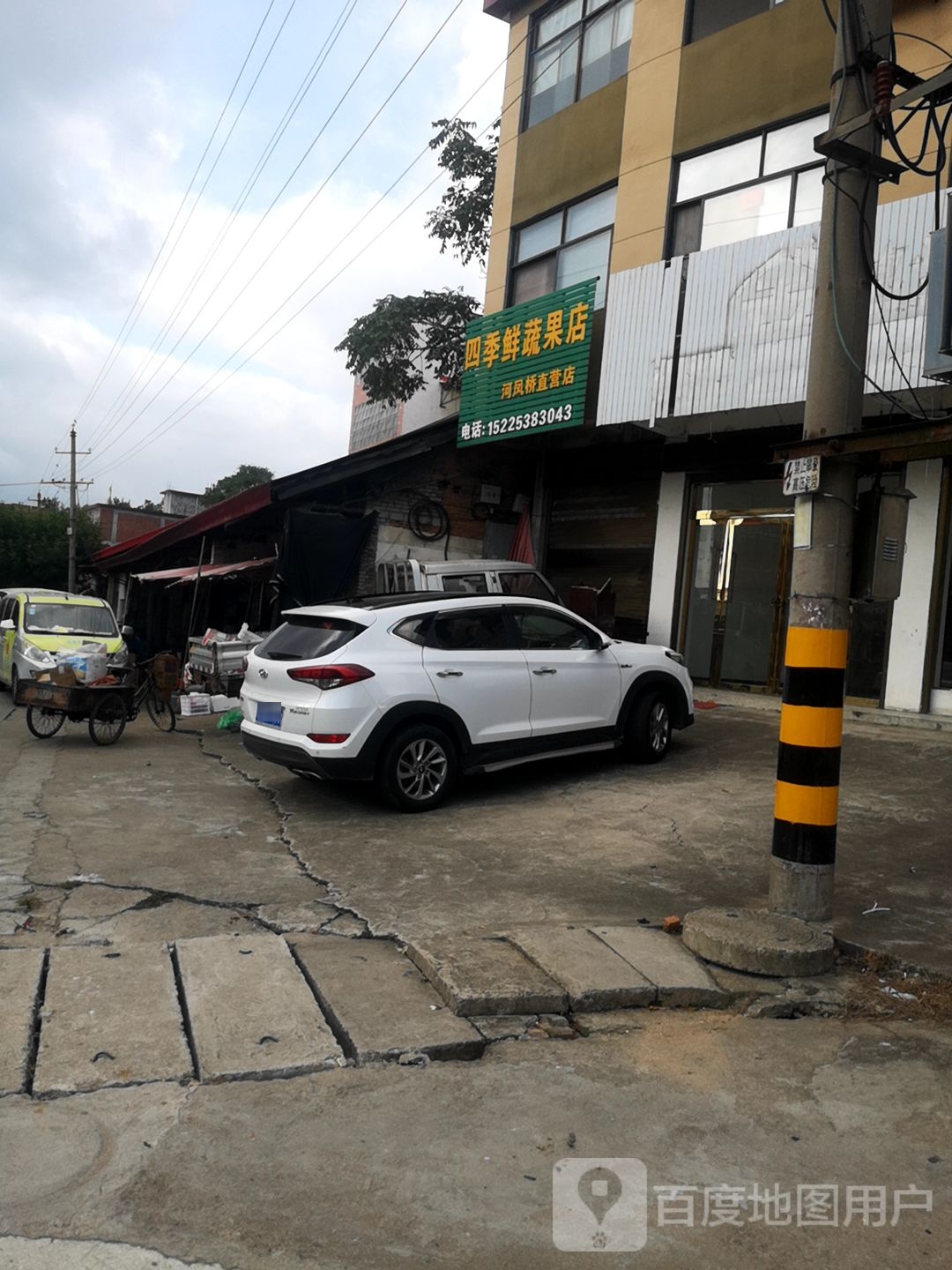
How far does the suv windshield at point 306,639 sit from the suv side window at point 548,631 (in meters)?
1.60

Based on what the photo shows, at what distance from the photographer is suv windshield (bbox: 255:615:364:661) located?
774cm

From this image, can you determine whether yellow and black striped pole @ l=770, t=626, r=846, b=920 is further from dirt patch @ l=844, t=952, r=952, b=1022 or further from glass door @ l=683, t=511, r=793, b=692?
glass door @ l=683, t=511, r=793, b=692

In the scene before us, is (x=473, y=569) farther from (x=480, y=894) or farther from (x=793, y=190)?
(x=480, y=894)

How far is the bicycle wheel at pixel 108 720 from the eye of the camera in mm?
10961

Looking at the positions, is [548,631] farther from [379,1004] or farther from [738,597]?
[738,597]

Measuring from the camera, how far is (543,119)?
15.1 meters

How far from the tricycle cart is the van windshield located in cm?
417

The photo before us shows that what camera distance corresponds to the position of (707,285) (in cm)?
1145

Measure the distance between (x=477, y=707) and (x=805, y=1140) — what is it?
16.5ft

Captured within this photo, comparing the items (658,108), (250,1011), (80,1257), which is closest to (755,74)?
(658,108)

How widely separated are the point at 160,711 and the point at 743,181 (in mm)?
9722

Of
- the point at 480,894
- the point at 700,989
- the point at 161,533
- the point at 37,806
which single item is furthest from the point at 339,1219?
the point at 161,533

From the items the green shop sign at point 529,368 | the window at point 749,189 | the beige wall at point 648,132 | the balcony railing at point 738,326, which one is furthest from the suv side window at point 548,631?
the beige wall at point 648,132

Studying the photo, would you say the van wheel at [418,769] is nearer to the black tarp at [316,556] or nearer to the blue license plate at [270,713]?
the blue license plate at [270,713]
